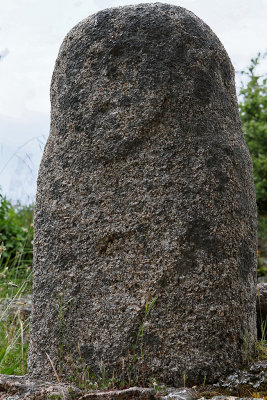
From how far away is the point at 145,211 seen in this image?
86.4 inches

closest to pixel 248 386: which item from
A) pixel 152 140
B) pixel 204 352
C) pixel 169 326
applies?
pixel 204 352

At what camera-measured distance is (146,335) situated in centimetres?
213

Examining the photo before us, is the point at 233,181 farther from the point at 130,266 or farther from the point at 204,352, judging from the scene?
the point at 204,352

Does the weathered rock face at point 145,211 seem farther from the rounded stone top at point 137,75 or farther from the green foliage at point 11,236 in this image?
the green foliage at point 11,236

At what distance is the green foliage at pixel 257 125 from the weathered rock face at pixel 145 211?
229 inches

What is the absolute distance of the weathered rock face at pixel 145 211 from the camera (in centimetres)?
213

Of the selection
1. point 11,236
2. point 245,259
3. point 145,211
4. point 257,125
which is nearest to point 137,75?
point 145,211

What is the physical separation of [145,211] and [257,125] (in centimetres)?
649

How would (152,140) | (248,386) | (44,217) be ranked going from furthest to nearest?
(44,217) < (152,140) < (248,386)

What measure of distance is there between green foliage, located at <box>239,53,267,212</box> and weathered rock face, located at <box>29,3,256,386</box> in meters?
5.83

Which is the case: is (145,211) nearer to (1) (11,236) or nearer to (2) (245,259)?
(2) (245,259)

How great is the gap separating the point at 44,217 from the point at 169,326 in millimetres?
837

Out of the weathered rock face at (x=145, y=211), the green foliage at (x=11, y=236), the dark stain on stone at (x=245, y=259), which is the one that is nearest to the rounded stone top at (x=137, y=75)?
the weathered rock face at (x=145, y=211)

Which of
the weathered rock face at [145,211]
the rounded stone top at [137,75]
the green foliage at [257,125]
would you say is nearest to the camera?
the weathered rock face at [145,211]
